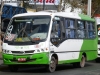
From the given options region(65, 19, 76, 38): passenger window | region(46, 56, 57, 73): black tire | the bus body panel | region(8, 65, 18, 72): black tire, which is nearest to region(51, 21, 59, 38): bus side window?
the bus body panel

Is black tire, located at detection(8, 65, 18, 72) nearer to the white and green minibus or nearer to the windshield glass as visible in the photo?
the white and green minibus

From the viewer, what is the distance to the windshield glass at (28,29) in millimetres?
14922

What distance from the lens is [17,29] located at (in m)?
15.4

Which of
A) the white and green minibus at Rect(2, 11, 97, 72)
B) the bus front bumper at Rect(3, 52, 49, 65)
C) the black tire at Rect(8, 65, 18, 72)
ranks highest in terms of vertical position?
the white and green minibus at Rect(2, 11, 97, 72)

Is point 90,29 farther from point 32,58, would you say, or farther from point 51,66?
point 32,58

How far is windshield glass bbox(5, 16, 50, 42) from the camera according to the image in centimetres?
1492

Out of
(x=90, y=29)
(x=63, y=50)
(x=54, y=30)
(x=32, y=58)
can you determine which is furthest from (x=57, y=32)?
A: (x=90, y=29)

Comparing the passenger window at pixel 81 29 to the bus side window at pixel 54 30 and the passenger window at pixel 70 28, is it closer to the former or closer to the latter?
the passenger window at pixel 70 28

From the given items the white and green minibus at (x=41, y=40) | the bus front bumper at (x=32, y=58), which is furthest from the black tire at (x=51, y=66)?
the bus front bumper at (x=32, y=58)

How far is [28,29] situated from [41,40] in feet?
2.76

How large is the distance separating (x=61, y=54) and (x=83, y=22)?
3.37 meters

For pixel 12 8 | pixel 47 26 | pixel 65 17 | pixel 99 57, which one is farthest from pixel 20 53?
pixel 12 8

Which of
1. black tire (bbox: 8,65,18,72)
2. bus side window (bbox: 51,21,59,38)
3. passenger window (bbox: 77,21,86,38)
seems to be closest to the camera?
bus side window (bbox: 51,21,59,38)

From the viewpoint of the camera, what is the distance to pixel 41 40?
581 inches
